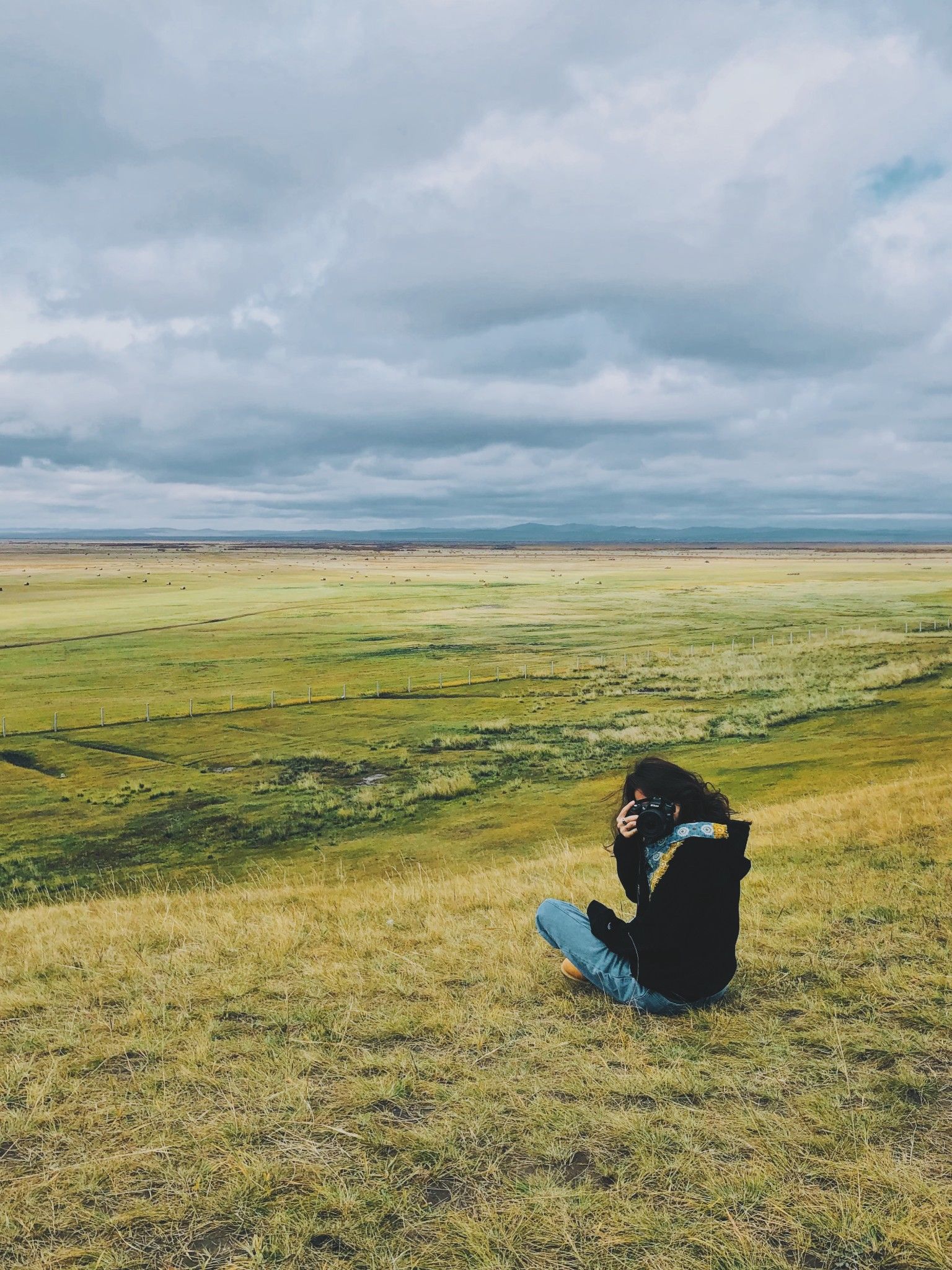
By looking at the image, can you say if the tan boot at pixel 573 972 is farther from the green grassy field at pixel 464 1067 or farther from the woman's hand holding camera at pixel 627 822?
the woman's hand holding camera at pixel 627 822

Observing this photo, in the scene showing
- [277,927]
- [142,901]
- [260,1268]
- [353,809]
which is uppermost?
[260,1268]

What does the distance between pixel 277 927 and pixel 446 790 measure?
2004 centimetres

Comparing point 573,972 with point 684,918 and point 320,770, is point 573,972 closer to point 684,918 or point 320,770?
point 684,918

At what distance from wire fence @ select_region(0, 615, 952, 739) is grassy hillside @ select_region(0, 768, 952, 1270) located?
124 ft

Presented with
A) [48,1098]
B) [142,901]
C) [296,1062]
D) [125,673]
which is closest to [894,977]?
[296,1062]

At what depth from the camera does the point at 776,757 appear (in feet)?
100

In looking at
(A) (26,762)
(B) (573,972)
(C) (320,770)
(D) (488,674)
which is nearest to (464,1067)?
(B) (573,972)

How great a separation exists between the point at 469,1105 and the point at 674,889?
1.86 meters

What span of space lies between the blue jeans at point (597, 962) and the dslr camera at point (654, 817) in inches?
45.0

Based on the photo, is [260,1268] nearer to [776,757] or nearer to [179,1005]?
[179,1005]

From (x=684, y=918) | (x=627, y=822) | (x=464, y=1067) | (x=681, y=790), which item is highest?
(x=681, y=790)

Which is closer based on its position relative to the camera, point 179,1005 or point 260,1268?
point 260,1268

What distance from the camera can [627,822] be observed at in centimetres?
572

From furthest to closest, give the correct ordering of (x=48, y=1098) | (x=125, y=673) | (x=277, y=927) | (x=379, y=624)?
(x=379, y=624) → (x=125, y=673) → (x=277, y=927) → (x=48, y=1098)
